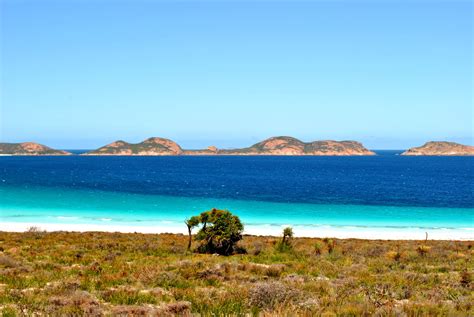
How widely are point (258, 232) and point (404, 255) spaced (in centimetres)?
2264

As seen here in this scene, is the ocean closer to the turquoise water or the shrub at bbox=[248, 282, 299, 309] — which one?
the turquoise water

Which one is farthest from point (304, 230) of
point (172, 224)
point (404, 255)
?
point (404, 255)

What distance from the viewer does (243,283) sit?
1316 cm

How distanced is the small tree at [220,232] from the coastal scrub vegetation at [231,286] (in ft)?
9.51

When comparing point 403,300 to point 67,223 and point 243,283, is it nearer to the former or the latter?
point 243,283

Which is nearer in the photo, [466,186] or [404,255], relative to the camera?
[404,255]

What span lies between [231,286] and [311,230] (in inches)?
1319

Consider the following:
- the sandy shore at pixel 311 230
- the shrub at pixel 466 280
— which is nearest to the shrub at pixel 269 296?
the shrub at pixel 466 280

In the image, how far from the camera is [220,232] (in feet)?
77.9

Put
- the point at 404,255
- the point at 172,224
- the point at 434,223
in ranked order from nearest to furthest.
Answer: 1. the point at 404,255
2. the point at 172,224
3. the point at 434,223

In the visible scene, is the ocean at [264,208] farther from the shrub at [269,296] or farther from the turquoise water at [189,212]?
the shrub at [269,296]

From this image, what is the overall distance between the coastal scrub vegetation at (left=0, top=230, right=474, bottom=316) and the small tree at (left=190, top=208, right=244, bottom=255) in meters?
2.90

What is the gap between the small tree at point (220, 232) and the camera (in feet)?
77.7

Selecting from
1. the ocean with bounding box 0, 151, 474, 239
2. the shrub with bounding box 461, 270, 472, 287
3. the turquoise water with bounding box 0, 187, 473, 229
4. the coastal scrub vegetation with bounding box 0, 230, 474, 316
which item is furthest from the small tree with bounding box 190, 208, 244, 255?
the turquoise water with bounding box 0, 187, 473, 229
